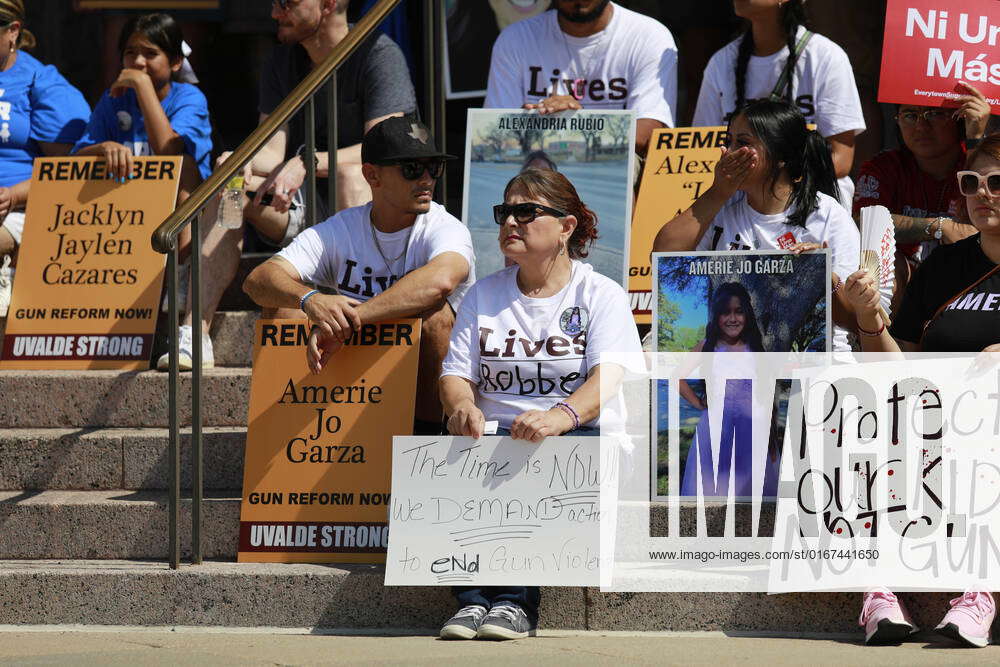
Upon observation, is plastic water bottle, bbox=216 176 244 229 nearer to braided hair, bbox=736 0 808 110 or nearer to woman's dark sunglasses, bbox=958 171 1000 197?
braided hair, bbox=736 0 808 110

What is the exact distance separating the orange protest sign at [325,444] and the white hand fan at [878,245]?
1.65 meters

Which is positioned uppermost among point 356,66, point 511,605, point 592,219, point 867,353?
point 356,66

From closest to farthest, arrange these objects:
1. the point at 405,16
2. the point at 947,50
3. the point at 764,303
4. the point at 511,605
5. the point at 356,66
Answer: the point at 511,605 → the point at 764,303 → the point at 947,50 → the point at 356,66 → the point at 405,16

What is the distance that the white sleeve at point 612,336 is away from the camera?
5504mm

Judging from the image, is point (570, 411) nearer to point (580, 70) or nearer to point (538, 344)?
point (538, 344)

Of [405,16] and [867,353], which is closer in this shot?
[867,353]

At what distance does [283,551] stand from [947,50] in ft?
11.1

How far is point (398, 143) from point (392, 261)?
1.51ft

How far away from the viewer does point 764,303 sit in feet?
18.3

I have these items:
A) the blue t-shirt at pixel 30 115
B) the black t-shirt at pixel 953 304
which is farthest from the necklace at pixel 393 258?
the blue t-shirt at pixel 30 115

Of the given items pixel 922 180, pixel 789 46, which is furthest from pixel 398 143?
pixel 922 180

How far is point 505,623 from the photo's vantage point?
5.13 meters

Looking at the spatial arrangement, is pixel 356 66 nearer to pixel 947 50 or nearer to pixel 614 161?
pixel 614 161

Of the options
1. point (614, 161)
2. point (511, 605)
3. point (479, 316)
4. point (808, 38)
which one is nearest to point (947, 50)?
point (808, 38)
